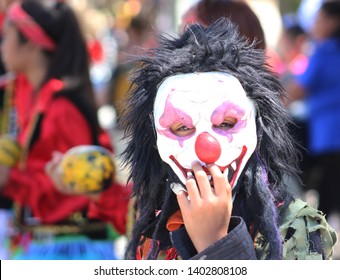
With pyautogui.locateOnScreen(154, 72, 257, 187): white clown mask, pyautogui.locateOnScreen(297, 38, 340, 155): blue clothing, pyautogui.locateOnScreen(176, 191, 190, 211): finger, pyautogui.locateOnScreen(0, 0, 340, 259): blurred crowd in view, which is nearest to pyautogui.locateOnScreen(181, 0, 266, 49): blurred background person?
pyautogui.locateOnScreen(0, 0, 340, 259): blurred crowd

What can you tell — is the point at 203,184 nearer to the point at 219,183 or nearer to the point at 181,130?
the point at 219,183

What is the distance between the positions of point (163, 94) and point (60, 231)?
204 centimetres

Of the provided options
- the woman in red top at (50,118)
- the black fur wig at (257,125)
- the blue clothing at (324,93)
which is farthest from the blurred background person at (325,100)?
the black fur wig at (257,125)

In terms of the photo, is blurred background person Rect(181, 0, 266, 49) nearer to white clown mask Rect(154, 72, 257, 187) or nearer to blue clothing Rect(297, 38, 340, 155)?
white clown mask Rect(154, 72, 257, 187)

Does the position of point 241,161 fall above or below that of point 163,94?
below

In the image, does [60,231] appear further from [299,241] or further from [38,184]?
[299,241]

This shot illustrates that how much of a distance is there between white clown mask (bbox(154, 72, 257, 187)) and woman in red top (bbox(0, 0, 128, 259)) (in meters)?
1.65

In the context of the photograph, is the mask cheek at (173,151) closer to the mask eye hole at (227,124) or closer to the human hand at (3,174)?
the mask eye hole at (227,124)

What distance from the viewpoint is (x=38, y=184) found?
3959mm

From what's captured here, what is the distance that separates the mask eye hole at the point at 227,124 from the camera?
6.93ft

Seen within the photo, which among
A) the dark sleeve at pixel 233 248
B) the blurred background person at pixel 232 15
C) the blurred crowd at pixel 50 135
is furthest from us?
the blurred crowd at pixel 50 135

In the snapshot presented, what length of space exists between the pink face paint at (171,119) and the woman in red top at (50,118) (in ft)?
5.35

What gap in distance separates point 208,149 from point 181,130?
0.11m
